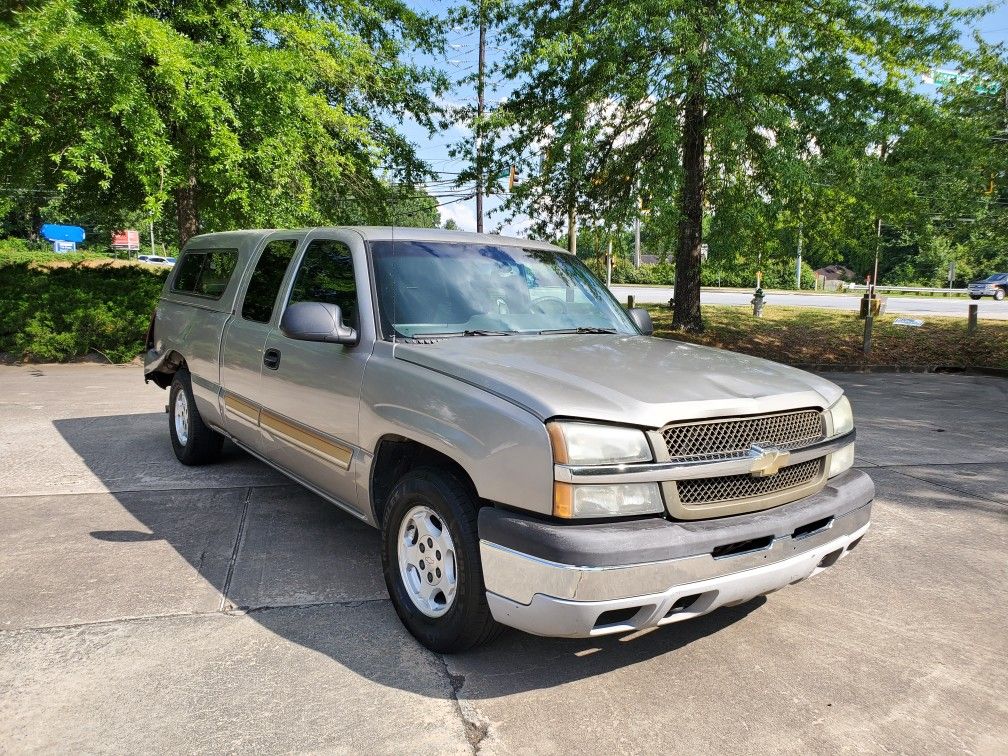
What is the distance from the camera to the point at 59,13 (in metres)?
9.13

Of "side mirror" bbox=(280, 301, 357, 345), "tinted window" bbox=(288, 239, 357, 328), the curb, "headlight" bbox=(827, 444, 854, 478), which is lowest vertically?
the curb

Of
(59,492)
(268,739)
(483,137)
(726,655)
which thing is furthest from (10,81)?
(726,655)

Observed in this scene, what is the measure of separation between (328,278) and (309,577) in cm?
160

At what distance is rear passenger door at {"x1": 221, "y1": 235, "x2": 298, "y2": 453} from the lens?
179 inches

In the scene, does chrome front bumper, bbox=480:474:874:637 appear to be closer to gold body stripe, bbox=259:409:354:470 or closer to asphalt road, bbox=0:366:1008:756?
asphalt road, bbox=0:366:1008:756

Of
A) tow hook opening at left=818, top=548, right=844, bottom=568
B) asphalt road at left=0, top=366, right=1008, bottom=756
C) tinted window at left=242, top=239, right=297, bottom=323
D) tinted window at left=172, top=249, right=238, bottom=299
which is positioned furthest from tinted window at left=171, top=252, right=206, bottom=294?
tow hook opening at left=818, top=548, right=844, bottom=568

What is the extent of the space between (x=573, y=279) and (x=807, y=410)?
1.75 m

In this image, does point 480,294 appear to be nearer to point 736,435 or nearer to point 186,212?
point 736,435

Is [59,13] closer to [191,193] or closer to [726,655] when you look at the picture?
[191,193]

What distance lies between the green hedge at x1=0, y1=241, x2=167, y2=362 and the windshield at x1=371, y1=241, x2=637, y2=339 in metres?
9.53

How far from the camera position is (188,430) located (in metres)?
5.79

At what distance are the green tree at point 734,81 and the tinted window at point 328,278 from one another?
8761mm

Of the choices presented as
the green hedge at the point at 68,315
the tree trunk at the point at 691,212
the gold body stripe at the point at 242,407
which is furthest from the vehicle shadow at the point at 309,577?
the tree trunk at the point at 691,212

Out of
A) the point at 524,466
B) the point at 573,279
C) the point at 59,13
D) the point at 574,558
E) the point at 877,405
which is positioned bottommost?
the point at 877,405
